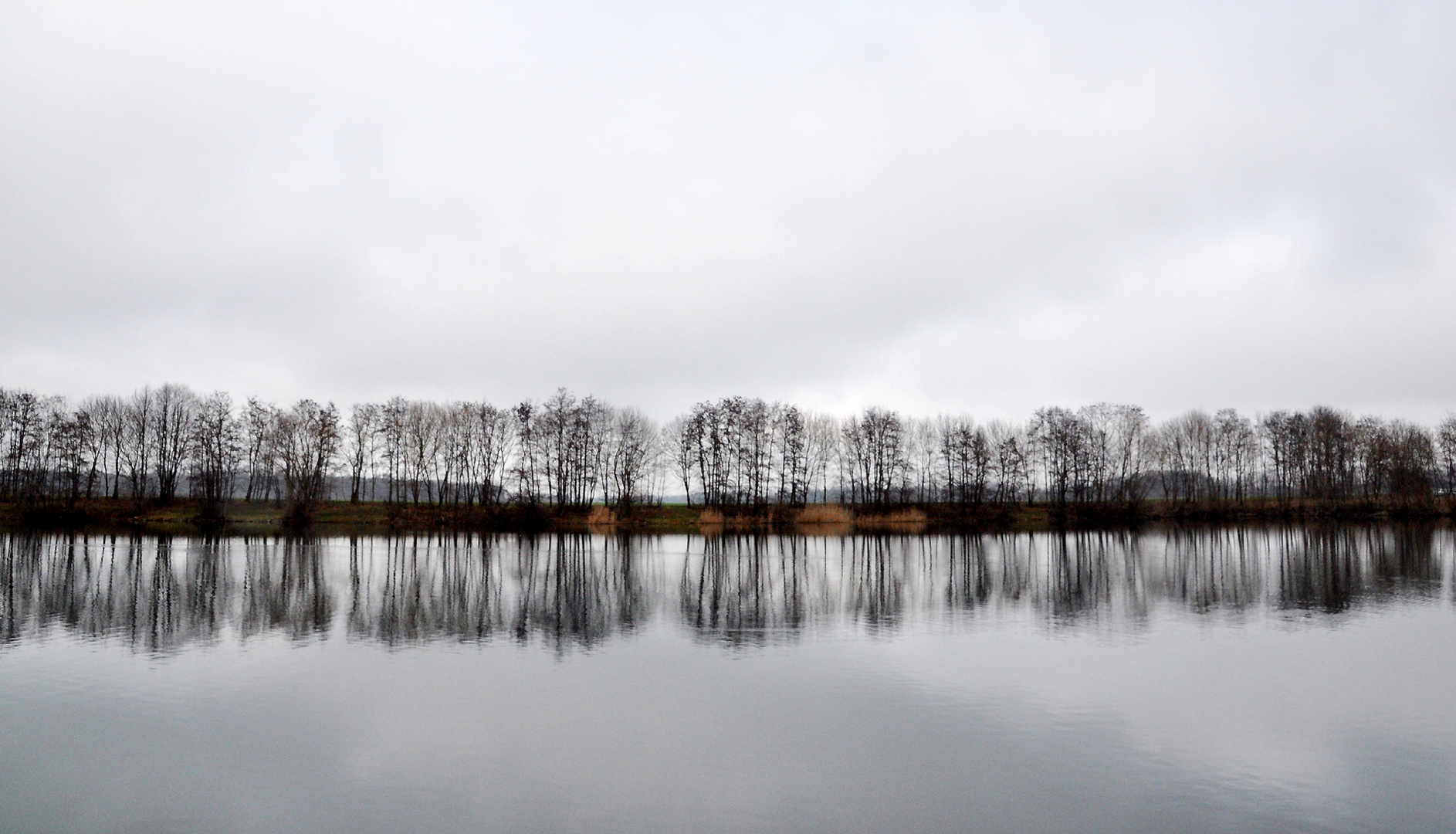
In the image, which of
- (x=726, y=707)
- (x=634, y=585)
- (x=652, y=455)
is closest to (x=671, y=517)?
(x=652, y=455)

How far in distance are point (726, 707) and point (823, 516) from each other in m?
61.5

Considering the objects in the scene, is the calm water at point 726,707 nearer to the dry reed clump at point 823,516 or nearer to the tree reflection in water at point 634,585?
the tree reflection in water at point 634,585

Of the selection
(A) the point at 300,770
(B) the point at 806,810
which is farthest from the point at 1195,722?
(A) the point at 300,770

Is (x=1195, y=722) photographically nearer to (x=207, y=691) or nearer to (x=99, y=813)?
(x=99, y=813)

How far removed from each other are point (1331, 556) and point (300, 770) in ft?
148

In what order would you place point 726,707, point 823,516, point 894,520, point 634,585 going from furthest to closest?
point 894,520 < point 823,516 < point 634,585 < point 726,707

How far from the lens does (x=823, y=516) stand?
7431 cm

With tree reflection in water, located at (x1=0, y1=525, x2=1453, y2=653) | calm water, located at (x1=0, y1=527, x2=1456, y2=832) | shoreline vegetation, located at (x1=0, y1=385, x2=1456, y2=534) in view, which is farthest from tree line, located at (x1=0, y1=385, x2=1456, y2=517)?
calm water, located at (x1=0, y1=527, x2=1456, y2=832)

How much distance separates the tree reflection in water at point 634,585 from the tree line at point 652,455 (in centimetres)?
2999

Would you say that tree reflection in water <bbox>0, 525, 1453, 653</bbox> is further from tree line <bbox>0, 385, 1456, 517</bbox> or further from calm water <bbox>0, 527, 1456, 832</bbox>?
tree line <bbox>0, 385, 1456, 517</bbox>

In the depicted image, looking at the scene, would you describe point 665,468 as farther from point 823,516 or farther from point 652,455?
point 823,516

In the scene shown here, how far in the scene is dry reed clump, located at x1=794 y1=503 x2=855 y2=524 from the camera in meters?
74.3

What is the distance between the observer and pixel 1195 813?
916cm

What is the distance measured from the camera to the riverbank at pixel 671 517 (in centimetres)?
6744
